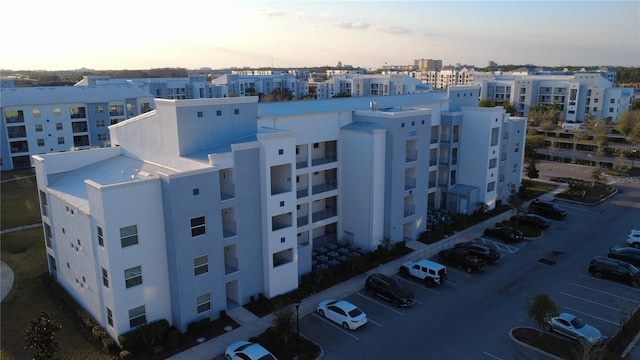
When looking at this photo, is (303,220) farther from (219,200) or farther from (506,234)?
(506,234)

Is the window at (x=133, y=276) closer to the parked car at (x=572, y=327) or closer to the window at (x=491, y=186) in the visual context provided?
the parked car at (x=572, y=327)

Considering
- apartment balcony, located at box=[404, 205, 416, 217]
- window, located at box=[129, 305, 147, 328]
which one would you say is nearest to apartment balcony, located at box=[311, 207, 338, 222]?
apartment balcony, located at box=[404, 205, 416, 217]

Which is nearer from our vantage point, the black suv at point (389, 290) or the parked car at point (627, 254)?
the black suv at point (389, 290)

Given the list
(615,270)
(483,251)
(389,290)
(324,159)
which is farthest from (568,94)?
(389,290)

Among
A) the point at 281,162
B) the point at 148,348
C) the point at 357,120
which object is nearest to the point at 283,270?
the point at 281,162

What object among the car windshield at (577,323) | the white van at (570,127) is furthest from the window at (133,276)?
the white van at (570,127)

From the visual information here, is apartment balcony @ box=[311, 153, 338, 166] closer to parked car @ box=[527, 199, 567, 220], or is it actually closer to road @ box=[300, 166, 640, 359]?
road @ box=[300, 166, 640, 359]
